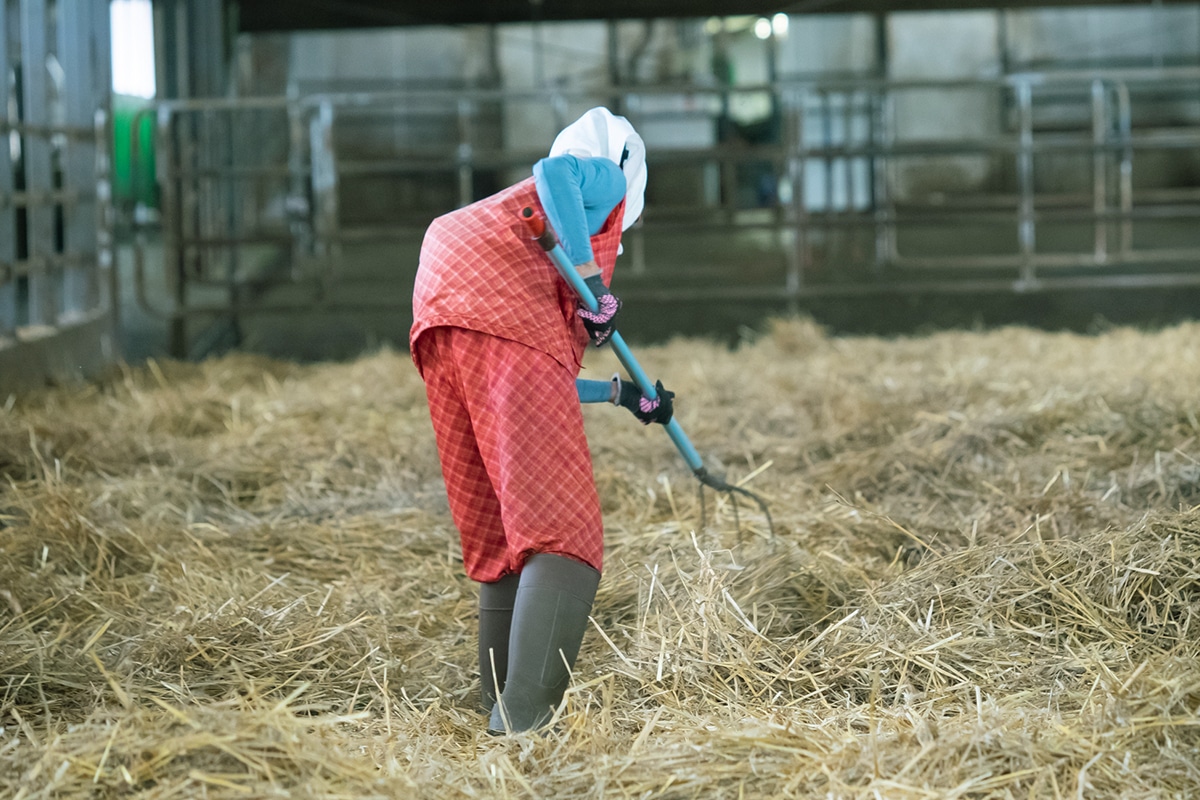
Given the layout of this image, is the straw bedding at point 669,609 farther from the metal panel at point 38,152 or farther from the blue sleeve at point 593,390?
the metal panel at point 38,152

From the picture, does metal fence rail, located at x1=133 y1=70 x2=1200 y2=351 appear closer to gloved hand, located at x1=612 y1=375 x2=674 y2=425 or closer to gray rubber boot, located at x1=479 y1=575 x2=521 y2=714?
gloved hand, located at x1=612 y1=375 x2=674 y2=425

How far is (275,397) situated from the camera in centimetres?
544

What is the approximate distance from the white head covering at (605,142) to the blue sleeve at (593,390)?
1.12ft

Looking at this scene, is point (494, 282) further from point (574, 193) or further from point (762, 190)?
point (762, 190)

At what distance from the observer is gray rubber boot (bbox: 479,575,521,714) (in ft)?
7.69

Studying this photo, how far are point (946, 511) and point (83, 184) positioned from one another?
5037 millimetres

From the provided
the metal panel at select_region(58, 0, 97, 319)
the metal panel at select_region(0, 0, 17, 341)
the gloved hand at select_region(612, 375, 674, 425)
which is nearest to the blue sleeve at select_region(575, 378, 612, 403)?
the gloved hand at select_region(612, 375, 674, 425)

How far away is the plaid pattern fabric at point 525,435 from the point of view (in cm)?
210

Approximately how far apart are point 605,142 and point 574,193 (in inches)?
8.3

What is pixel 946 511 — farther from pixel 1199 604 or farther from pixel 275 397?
pixel 275 397

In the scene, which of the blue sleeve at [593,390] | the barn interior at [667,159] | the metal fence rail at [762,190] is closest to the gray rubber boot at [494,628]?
the blue sleeve at [593,390]

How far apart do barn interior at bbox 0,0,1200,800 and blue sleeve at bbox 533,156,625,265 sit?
30.1 inches

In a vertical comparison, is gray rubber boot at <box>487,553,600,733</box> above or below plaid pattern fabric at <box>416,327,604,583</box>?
below

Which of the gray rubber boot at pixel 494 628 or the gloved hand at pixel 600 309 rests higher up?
the gloved hand at pixel 600 309
